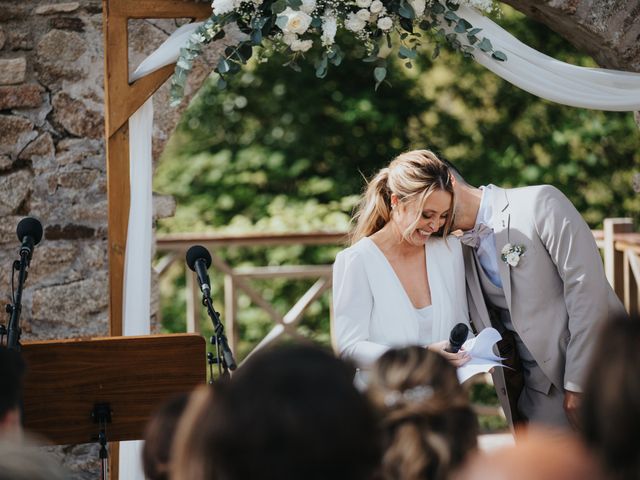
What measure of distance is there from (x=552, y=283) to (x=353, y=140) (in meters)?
5.91

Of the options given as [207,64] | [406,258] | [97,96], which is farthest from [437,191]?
[97,96]

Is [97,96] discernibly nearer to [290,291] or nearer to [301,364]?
[301,364]

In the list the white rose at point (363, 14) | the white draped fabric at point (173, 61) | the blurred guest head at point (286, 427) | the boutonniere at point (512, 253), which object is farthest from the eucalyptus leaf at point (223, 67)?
the blurred guest head at point (286, 427)

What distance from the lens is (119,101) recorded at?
12.1 feet

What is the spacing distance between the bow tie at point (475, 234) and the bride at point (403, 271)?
0.16 ft

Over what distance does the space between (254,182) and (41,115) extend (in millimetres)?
4967

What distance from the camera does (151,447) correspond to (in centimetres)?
187

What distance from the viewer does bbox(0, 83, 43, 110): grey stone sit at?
163 inches

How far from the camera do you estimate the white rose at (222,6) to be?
3.53 metres

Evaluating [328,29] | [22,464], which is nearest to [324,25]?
[328,29]

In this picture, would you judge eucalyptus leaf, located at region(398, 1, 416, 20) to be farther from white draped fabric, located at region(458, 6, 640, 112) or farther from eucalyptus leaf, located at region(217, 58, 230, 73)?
eucalyptus leaf, located at region(217, 58, 230, 73)

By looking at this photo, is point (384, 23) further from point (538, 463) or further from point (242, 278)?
point (242, 278)

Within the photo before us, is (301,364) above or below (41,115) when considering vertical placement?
below

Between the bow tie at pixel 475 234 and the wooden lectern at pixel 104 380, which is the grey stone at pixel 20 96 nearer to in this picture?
the wooden lectern at pixel 104 380
